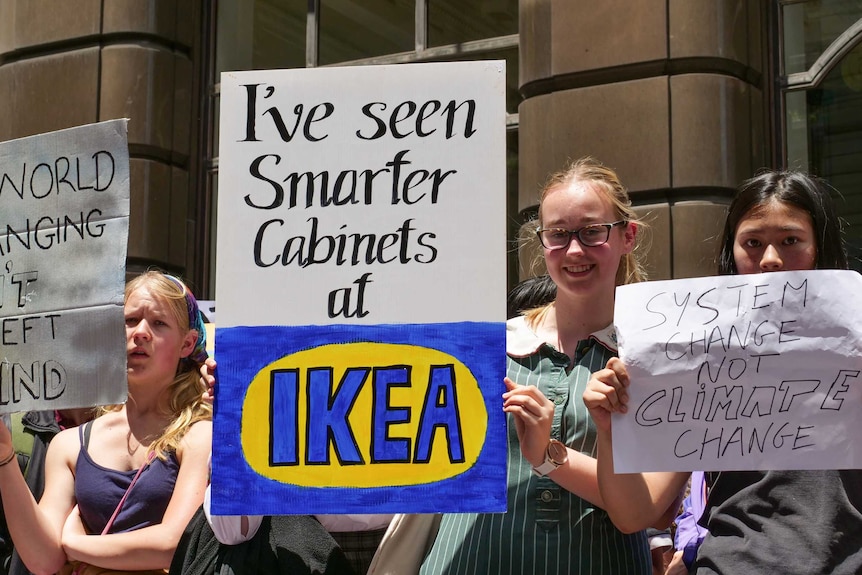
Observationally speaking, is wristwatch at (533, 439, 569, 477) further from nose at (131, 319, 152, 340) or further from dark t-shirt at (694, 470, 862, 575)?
nose at (131, 319, 152, 340)

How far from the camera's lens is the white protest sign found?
2.46 meters

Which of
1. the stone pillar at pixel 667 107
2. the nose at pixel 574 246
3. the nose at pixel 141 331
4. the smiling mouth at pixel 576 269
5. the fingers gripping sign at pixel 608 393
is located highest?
the stone pillar at pixel 667 107

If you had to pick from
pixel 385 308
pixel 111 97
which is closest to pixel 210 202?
pixel 111 97

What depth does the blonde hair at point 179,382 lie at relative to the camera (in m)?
3.24

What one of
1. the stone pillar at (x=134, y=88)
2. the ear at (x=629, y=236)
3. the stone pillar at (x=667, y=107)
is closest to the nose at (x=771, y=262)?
the ear at (x=629, y=236)

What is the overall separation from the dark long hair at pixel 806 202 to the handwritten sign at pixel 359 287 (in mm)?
568

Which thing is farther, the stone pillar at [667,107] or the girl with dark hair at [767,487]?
the stone pillar at [667,107]

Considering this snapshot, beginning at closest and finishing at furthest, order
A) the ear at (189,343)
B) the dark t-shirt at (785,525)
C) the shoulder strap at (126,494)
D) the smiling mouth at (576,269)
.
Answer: the dark t-shirt at (785,525), the smiling mouth at (576,269), the shoulder strap at (126,494), the ear at (189,343)

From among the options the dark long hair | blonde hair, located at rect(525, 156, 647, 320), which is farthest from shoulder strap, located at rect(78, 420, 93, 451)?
the dark long hair

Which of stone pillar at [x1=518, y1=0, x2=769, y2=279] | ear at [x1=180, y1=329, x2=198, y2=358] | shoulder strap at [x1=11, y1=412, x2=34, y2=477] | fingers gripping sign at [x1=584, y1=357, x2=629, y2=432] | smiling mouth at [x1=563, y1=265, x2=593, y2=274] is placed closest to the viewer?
fingers gripping sign at [x1=584, y1=357, x2=629, y2=432]

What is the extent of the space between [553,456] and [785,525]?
499 mm

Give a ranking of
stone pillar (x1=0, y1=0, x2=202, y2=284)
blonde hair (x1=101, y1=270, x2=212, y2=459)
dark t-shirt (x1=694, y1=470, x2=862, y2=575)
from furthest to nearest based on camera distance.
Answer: stone pillar (x1=0, y1=0, x2=202, y2=284) → blonde hair (x1=101, y1=270, x2=212, y2=459) → dark t-shirt (x1=694, y1=470, x2=862, y2=575)

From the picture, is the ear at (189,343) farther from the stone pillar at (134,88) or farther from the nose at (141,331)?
the stone pillar at (134,88)

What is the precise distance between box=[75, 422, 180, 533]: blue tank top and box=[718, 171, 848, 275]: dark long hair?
5.19ft
